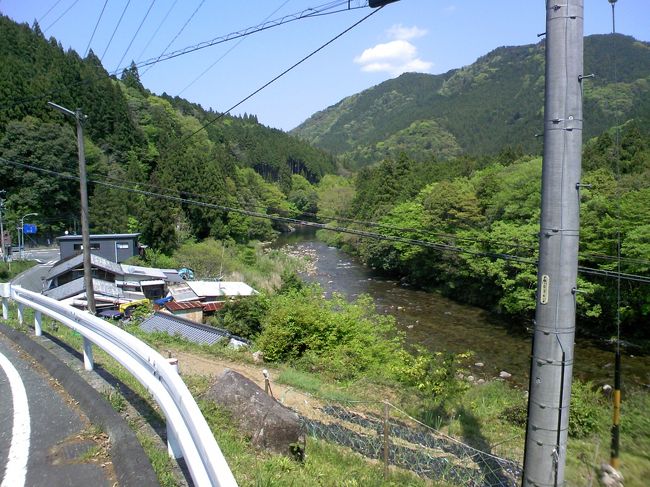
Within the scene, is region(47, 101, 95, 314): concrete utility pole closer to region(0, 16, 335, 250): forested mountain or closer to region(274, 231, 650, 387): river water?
region(274, 231, 650, 387): river water

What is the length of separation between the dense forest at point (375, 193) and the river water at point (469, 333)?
1.61 m

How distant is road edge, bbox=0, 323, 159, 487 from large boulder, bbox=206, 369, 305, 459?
944mm

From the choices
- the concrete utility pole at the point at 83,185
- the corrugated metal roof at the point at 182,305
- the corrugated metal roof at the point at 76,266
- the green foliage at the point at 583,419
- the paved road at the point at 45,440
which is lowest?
the corrugated metal roof at the point at 182,305

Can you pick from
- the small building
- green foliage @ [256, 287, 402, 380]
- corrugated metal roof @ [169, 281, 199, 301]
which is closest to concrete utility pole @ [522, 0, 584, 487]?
green foliage @ [256, 287, 402, 380]

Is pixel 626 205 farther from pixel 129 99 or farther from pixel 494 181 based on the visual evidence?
pixel 129 99


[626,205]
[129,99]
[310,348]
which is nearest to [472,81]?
[129,99]

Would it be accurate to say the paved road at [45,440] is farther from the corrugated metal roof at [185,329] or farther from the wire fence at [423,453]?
the corrugated metal roof at [185,329]

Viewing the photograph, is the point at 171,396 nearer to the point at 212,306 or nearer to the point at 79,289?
the point at 212,306

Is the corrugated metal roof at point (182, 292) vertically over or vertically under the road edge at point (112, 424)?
under

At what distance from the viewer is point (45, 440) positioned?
3438mm

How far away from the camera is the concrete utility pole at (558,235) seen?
2988 millimetres

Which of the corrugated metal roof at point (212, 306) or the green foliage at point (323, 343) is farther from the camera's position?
the corrugated metal roof at point (212, 306)

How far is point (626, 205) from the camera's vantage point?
20.2 meters

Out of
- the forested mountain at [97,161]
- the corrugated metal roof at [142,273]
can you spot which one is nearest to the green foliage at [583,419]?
the forested mountain at [97,161]
